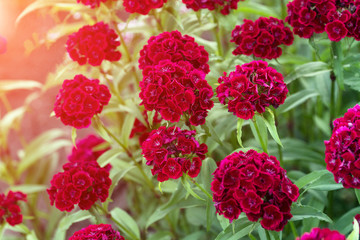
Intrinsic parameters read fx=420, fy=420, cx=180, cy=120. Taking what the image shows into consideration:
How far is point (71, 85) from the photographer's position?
5.42ft

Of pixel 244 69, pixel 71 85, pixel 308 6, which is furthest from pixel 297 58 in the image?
pixel 71 85

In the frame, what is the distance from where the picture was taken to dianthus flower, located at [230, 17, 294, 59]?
63.3 inches

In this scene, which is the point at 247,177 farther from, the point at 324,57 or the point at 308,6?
the point at 324,57

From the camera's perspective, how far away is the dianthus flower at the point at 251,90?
1343 mm

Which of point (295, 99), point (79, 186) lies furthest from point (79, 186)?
point (295, 99)

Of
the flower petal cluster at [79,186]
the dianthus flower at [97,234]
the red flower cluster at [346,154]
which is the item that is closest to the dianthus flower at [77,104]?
the flower petal cluster at [79,186]

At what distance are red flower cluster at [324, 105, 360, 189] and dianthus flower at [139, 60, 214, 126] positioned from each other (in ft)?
1.35

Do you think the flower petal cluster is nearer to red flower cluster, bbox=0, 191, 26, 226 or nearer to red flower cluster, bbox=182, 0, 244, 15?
red flower cluster, bbox=0, 191, 26, 226

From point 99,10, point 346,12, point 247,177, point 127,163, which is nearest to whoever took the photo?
point 247,177

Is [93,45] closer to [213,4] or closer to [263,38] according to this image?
[213,4]

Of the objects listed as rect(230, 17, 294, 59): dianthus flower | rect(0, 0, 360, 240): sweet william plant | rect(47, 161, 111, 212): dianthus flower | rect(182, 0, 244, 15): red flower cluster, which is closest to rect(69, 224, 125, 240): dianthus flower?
rect(0, 0, 360, 240): sweet william plant

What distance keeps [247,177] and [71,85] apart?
32.6 inches

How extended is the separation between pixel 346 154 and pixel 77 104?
96cm

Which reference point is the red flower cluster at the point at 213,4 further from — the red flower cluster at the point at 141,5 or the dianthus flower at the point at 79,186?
the dianthus flower at the point at 79,186
